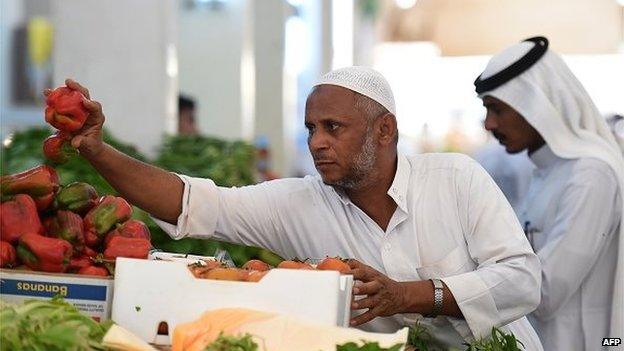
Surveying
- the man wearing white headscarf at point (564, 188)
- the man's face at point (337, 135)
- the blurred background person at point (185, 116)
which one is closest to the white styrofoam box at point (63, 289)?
the man's face at point (337, 135)

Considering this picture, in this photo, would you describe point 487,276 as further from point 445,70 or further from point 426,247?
point 445,70

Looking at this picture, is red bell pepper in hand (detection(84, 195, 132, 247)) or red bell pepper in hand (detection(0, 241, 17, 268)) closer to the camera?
red bell pepper in hand (detection(0, 241, 17, 268))

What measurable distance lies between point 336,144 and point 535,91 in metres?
1.52

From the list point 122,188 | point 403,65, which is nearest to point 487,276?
point 122,188

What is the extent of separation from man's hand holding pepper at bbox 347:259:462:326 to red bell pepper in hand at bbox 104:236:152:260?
1.76ft

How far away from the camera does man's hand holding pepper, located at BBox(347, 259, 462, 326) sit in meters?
2.87

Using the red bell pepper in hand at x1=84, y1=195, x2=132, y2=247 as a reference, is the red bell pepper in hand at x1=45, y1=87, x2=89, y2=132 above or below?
above

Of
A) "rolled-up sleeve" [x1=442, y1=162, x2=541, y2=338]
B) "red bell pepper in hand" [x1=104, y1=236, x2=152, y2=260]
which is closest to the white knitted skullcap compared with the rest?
"rolled-up sleeve" [x1=442, y1=162, x2=541, y2=338]

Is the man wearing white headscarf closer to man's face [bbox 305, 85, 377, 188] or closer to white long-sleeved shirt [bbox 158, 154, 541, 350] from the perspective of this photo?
white long-sleeved shirt [bbox 158, 154, 541, 350]

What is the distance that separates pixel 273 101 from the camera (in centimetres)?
1395

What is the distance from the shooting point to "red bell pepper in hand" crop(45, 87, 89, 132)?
116 inches

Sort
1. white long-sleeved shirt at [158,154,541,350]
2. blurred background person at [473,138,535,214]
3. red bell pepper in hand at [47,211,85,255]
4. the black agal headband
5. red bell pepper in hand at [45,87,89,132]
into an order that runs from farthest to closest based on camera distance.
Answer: blurred background person at [473,138,535,214] → the black agal headband → white long-sleeved shirt at [158,154,541,350] → red bell pepper in hand at [45,87,89,132] → red bell pepper in hand at [47,211,85,255]

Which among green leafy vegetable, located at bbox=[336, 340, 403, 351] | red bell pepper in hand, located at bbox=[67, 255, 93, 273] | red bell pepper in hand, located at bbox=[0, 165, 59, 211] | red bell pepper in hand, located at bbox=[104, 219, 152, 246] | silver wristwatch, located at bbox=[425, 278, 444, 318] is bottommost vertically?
silver wristwatch, located at bbox=[425, 278, 444, 318]

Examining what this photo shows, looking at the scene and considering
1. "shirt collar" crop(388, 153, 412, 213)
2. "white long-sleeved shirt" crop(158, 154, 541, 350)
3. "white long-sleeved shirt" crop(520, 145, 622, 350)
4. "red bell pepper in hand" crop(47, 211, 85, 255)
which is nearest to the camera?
"red bell pepper in hand" crop(47, 211, 85, 255)
